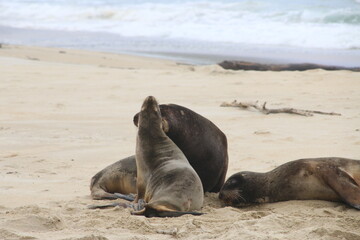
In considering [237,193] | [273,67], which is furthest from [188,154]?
[273,67]

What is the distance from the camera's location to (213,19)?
1072 inches

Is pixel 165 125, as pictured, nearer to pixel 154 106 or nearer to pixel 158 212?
pixel 154 106

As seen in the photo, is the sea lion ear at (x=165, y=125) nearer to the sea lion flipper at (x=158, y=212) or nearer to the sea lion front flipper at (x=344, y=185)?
the sea lion flipper at (x=158, y=212)

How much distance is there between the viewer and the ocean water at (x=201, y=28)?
64.4 feet

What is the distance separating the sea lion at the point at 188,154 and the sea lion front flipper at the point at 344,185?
3.62 feet

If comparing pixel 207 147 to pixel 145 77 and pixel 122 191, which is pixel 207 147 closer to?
pixel 122 191

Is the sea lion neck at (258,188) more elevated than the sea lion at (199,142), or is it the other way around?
the sea lion at (199,142)

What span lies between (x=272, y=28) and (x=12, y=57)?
38.0 feet

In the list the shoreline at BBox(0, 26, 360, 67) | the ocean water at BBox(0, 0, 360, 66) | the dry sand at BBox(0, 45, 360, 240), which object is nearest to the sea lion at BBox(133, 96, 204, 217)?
the dry sand at BBox(0, 45, 360, 240)

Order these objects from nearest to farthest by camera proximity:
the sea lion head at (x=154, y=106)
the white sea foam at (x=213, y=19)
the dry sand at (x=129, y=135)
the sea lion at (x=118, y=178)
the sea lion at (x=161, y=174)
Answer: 1. the dry sand at (x=129, y=135)
2. the sea lion at (x=161, y=174)
3. the sea lion head at (x=154, y=106)
4. the sea lion at (x=118, y=178)
5. the white sea foam at (x=213, y=19)

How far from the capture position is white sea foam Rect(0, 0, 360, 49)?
22266 millimetres

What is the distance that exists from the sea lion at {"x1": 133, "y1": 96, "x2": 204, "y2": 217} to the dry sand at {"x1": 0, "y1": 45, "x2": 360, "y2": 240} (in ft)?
0.58

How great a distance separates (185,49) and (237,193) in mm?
15334

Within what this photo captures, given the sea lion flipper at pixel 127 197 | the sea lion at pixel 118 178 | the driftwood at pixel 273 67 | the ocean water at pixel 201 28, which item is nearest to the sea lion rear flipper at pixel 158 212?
the sea lion flipper at pixel 127 197
